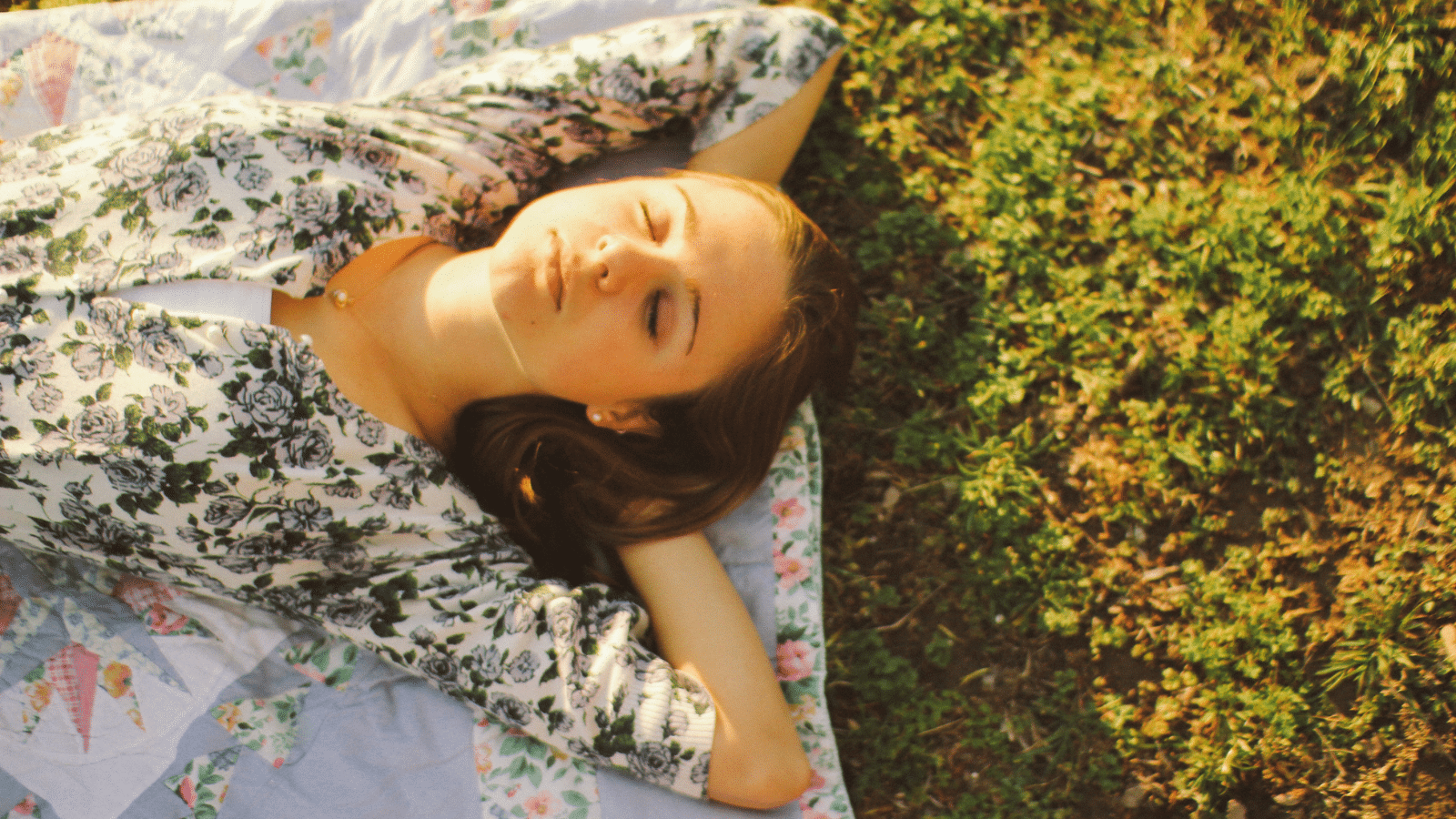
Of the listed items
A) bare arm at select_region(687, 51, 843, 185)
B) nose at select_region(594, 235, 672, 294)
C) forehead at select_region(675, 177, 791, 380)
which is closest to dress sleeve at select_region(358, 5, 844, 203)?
bare arm at select_region(687, 51, 843, 185)

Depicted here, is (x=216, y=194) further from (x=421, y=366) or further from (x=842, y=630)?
(x=842, y=630)

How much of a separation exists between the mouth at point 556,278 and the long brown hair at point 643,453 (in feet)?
1.51

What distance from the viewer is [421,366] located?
256cm

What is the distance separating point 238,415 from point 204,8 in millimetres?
1799

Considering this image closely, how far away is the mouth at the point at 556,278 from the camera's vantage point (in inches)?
86.4

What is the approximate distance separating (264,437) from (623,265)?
1.03 meters

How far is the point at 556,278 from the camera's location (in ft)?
7.22

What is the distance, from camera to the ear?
2.50 meters

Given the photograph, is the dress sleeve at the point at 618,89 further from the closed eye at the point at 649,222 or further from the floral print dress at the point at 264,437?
the closed eye at the point at 649,222

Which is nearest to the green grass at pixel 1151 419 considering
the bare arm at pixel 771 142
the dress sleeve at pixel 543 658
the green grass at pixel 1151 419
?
the green grass at pixel 1151 419

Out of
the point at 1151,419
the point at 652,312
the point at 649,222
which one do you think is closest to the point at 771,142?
the point at 649,222

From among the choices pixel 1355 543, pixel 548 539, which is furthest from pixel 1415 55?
pixel 548 539

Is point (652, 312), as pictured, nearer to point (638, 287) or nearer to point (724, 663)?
point (638, 287)

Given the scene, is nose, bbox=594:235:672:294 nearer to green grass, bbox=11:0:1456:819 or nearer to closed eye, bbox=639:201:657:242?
closed eye, bbox=639:201:657:242
